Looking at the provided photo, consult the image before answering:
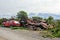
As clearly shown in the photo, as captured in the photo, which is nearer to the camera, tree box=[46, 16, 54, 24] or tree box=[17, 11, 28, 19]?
tree box=[46, 16, 54, 24]

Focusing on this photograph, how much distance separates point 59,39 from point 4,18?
18.2 m

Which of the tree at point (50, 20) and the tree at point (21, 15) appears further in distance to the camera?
the tree at point (21, 15)

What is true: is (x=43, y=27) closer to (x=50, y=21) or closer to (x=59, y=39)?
(x=50, y=21)

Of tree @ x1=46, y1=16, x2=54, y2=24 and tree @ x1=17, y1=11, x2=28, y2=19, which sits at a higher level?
tree @ x1=17, y1=11, x2=28, y2=19

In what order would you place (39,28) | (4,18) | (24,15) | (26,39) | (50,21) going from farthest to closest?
(4,18)
(24,15)
(50,21)
(39,28)
(26,39)

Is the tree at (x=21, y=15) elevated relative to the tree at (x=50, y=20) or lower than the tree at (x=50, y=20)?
elevated

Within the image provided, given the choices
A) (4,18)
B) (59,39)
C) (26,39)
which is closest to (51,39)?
(59,39)

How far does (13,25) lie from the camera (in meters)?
25.7

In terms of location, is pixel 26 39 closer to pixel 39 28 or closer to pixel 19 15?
pixel 39 28

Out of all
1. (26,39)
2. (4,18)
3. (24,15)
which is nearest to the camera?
(26,39)

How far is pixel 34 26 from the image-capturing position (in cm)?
2267

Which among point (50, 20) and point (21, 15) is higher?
point (21, 15)

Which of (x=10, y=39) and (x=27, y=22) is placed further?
(x=27, y=22)

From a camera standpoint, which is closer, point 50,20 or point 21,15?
point 50,20
